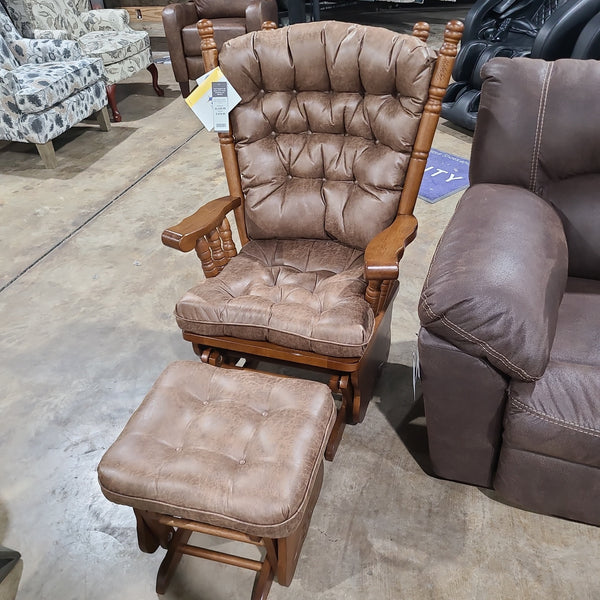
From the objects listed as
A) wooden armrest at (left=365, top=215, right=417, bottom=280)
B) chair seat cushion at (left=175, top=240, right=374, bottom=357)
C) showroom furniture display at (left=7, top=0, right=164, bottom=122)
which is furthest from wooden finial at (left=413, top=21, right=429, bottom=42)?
showroom furniture display at (left=7, top=0, right=164, bottom=122)

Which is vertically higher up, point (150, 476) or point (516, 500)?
point (150, 476)

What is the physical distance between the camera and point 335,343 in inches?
58.9

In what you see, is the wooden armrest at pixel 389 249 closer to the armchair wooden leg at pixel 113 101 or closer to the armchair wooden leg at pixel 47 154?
the armchair wooden leg at pixel 47 154

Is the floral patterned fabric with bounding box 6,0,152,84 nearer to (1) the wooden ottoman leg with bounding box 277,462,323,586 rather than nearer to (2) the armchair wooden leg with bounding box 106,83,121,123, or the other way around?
(2) the armchair wooden leg with bounding box 106,83,121,123

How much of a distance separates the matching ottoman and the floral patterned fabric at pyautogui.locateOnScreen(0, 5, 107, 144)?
257 centimetres

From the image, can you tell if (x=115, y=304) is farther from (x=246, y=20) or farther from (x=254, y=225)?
(x=246, y=20)

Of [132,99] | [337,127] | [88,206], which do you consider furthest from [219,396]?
[132,99]

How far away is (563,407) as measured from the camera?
1.28m

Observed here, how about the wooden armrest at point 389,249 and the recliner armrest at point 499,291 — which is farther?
the wooden armrest at point 389,249

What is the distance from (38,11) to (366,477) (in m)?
3.90

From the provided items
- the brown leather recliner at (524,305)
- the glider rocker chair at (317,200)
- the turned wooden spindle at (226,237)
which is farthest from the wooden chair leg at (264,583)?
the turned wooden spindle at (226,237)

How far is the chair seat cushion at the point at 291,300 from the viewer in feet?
4.98

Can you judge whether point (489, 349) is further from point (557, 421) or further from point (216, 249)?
point (216, 249)

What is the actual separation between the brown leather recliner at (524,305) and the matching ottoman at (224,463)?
0.34m
